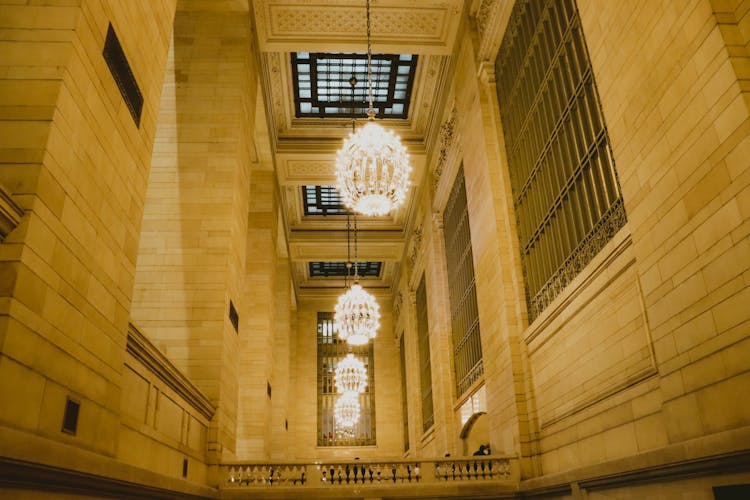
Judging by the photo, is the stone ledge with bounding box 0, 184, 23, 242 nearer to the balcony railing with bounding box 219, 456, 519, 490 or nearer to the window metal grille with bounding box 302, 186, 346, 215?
the balcony railing with bounding box 219, 456, 519, 490

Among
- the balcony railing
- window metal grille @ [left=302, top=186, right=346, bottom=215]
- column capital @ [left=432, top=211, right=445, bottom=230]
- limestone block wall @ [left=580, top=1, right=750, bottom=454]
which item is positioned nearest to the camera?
limestone block wall @ [left=580, top=1, right=750, bottom=454]

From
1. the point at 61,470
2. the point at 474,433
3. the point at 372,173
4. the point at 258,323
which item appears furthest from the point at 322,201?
the point at 61,470

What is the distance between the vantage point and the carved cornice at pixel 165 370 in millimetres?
5652

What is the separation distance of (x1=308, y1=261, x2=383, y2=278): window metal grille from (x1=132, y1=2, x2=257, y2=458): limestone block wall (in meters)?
13.3

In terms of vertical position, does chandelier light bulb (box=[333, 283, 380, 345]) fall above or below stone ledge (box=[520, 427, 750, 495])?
above

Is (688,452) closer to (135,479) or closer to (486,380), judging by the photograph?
(135,479)

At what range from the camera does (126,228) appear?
511cm

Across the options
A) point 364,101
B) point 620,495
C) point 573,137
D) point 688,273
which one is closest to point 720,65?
point 688,273

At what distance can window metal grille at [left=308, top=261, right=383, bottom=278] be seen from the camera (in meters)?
24.6

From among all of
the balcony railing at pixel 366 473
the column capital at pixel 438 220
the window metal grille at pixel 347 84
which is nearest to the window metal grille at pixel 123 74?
the balcony railing at pixel 366 473

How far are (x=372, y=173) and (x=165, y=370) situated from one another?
3143 mm

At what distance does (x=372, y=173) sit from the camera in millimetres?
6602

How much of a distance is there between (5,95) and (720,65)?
4.76 metres

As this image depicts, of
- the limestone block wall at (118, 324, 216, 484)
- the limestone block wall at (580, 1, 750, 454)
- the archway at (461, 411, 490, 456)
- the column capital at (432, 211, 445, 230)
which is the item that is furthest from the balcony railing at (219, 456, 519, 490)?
the column capital at (432, 211, 445, 230)
